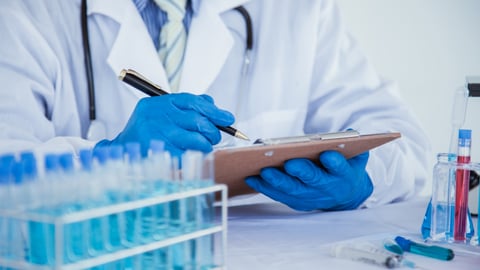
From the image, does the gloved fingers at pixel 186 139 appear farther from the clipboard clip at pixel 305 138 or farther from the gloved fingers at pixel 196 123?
the clipboard clip at pixel 305 138

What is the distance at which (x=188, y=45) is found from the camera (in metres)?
1.58

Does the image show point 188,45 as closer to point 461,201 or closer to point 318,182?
point 318,182

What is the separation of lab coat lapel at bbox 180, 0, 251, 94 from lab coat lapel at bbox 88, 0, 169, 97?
0.24 feet

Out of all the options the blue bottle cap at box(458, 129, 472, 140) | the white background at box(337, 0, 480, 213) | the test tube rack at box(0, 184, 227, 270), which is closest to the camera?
the test tube rack at box(0, 184, 227, 270)

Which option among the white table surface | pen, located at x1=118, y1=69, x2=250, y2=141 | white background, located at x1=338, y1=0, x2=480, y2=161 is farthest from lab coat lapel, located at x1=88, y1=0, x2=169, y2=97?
white background, located at x1=338, y1=0, x2=480, y2=161

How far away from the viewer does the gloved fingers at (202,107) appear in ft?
3.77

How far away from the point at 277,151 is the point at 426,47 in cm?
192

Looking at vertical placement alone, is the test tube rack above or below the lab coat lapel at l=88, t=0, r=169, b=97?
below

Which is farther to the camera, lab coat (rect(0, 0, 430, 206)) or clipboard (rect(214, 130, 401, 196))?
lab coat (rect(0, 0, 430, 206))

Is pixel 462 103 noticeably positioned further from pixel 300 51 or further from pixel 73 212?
pixel 73 212

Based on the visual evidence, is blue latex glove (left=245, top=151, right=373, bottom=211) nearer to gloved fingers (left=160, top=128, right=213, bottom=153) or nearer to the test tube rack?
gloved fingers (left=160, top=128, right=213, bottom=153)

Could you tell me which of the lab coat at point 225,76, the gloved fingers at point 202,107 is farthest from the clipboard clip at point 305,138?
the lab coat at point 225,76

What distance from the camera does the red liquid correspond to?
3.58ft

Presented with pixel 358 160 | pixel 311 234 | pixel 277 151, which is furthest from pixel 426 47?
pixel 277 151
